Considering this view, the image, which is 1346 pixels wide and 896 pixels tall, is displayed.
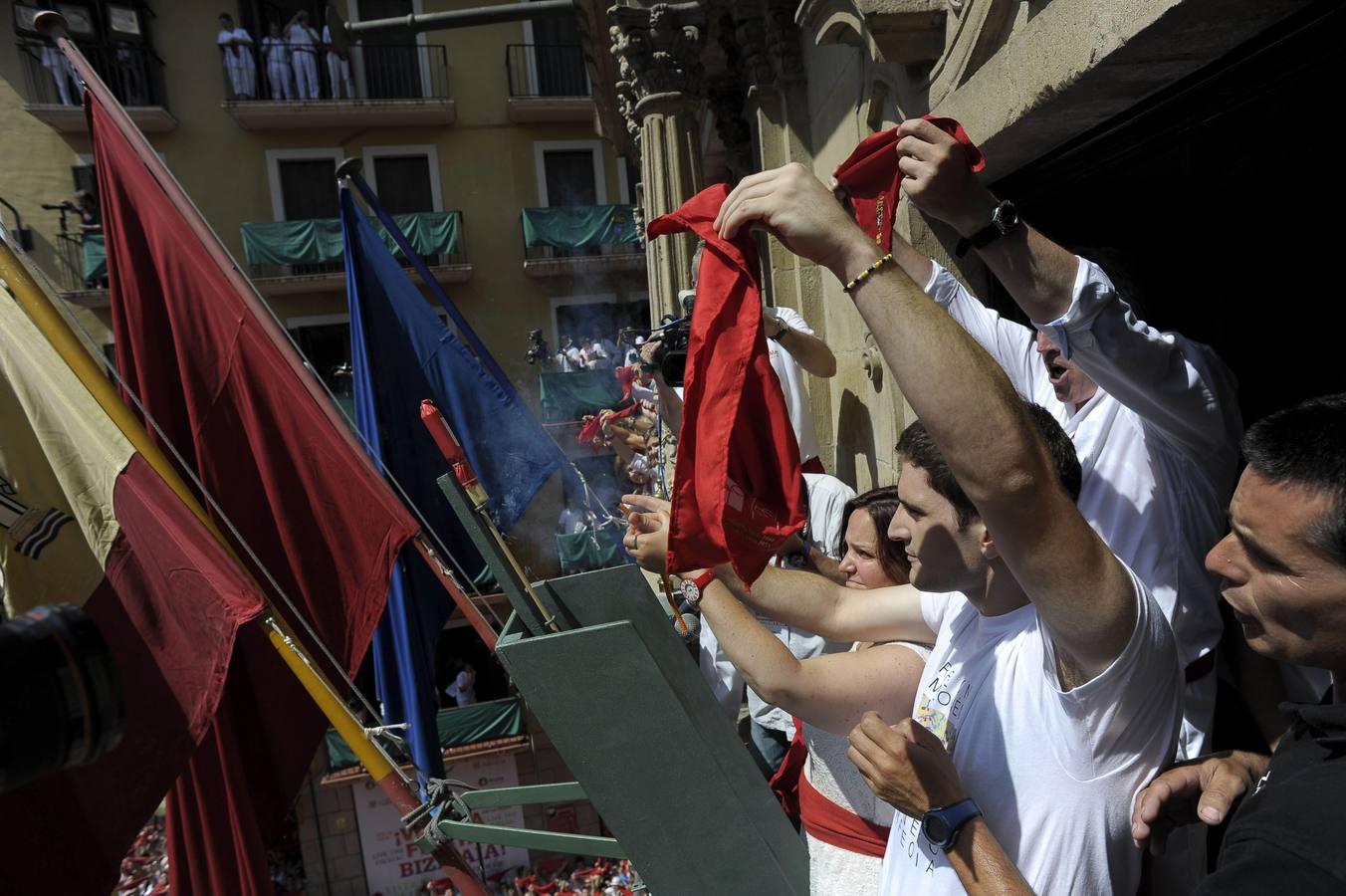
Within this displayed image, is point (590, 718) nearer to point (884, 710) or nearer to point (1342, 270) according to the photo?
point (884, 710)

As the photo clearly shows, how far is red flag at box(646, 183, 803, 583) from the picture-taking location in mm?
1663

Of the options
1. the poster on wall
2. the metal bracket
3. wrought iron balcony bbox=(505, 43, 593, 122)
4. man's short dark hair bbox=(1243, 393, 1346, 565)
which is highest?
wrought iron balcony bbox=(505, 43, 593, 122)

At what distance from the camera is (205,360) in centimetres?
305

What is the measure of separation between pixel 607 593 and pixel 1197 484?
4.49 feet

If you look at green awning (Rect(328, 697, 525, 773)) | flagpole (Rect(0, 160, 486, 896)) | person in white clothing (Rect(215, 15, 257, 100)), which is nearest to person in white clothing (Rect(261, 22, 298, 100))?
person in white clothing (Rect(215, 15, 257, 100))

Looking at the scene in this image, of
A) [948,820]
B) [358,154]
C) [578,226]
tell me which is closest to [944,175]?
[948,820]

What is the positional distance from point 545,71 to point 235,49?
6.45 m

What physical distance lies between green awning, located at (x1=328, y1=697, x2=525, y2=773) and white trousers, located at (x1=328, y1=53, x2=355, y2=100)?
14.3 metres

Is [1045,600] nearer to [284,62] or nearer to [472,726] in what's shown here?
[472,726]

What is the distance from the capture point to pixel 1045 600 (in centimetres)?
114

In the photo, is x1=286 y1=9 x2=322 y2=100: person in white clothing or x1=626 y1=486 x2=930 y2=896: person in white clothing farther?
x1=286 y1=9 x2=322 y2=100: person in white clothing

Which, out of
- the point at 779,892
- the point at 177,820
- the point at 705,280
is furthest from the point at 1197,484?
the point at 177,820

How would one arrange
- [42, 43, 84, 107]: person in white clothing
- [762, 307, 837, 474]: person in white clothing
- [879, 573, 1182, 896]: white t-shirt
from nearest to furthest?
[879, 573, 1182, 896]: white t-shirt, [762, 307, 837, 474]: person in white clothing, [42, 43, 84, 107]: person in white clothing

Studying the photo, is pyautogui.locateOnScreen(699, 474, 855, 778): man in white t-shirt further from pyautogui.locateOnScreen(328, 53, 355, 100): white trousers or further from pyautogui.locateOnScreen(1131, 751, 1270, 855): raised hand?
pyautogui.locateOnScreen(328, 53, 355, 100): white trousers
